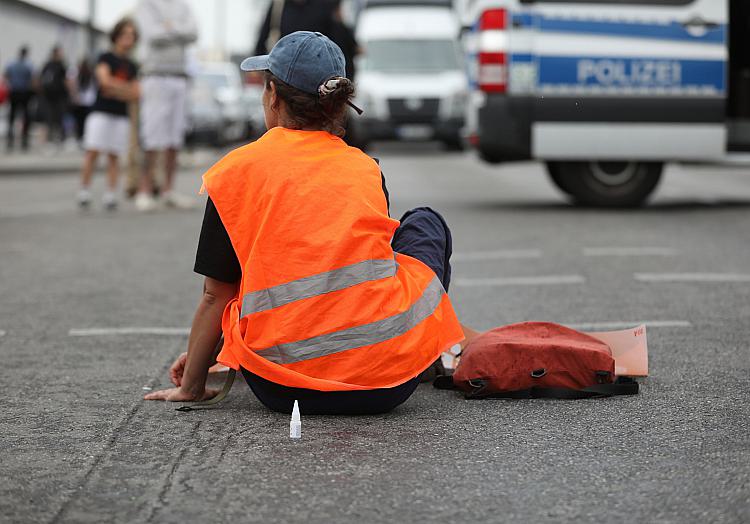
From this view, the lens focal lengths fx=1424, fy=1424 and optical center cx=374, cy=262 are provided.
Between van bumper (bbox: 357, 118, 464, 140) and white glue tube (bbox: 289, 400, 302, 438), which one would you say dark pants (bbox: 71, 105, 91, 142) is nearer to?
van bumper (bbox: 357, 118, 464, 140)

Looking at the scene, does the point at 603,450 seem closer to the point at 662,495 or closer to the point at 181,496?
the point at 662,495

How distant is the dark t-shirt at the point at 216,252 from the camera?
4.44 metres

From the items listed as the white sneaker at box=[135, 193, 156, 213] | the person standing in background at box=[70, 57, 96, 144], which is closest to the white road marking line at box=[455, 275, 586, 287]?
the white sneaker at box=[135, 193, 156, 213]

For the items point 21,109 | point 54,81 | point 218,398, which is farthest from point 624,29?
point 54,81

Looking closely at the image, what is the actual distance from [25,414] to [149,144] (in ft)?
26.4

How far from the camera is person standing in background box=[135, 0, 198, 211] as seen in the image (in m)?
12.5

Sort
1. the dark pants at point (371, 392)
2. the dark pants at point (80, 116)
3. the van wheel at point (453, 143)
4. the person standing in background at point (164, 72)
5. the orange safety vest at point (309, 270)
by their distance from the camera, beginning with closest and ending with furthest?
the orange safety vest at point (309, 270) < the dark pants at point (371, 392) < the person standing in background at point (164, 72) < the van wheel at point (453, 143) < the dark pants at point (80, 116)

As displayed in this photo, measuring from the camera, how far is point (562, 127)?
11.7 metres

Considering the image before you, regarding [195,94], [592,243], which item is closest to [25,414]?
[592,243]

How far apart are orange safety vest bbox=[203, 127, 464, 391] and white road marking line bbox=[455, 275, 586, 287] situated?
3439mm

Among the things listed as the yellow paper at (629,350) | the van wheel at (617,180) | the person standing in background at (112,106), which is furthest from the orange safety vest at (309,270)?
the person standing in background at (112,106)

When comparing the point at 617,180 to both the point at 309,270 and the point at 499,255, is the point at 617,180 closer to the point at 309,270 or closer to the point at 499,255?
the point at 499,255

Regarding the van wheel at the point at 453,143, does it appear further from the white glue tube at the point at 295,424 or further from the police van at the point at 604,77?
the white glue tube at the point at 295,424

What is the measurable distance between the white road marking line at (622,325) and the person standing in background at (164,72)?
22.1ft
